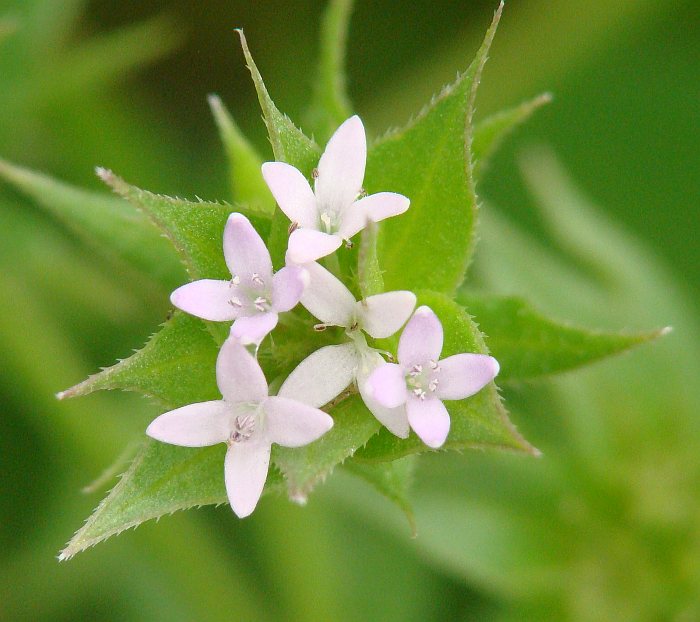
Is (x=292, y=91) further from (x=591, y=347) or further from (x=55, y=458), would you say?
(x=591, y=347)

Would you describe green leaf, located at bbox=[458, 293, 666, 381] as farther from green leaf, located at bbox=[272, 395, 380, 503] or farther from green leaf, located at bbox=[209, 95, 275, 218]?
green leaf, located at bbox=[209, 95, 275, 218]

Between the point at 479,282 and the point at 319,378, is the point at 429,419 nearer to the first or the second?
the point at 319,378

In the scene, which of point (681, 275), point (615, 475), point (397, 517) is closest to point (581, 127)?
point (681, 275)

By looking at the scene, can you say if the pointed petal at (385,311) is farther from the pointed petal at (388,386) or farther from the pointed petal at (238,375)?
the pointed petal at (238,375)

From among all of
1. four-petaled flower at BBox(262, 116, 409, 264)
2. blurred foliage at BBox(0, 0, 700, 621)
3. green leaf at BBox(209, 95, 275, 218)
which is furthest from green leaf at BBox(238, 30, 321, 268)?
blurred foliage at BBox(0, 0, 700, 621)

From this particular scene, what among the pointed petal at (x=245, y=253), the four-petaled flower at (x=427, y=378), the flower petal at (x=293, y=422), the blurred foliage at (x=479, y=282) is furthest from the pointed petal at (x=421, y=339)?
the blurred foliage at (x=479, y=282)

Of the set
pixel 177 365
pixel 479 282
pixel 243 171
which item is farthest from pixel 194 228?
pixel 479 282
